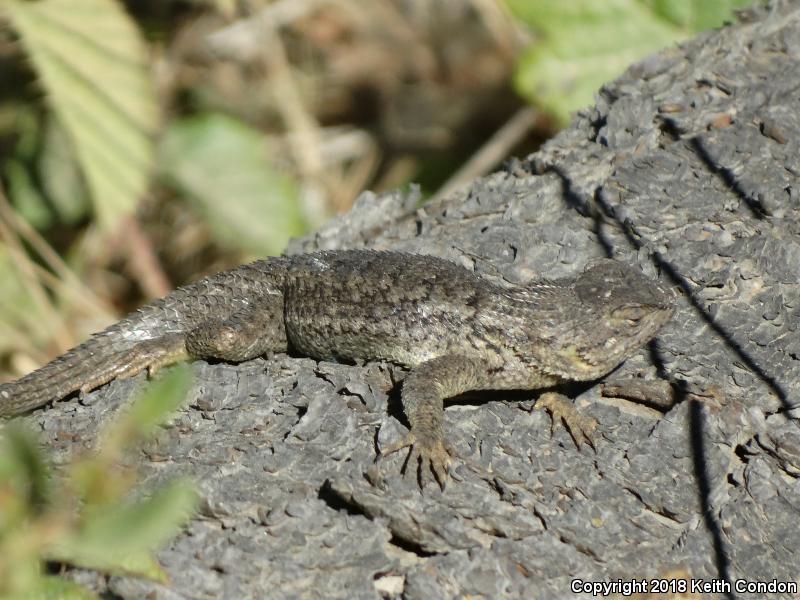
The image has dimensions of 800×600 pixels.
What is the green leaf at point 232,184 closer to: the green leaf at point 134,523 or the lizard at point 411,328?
the lizard at point 411,328

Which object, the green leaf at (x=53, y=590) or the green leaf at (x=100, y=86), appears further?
the green leaf at (x=100, y=86)

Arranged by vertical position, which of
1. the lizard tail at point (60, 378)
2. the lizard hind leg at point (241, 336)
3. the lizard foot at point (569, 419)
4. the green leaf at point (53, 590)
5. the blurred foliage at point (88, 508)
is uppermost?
the blurred foliage at point (88, 508)

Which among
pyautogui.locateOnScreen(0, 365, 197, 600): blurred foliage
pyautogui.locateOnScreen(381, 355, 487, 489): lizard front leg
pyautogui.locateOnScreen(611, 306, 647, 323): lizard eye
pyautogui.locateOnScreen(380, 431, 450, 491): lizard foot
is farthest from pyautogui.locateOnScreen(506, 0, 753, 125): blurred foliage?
pyautogui.locateOnScreen(0, 365, 197, 600): blurred foliage

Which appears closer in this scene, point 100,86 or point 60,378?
point 60,378

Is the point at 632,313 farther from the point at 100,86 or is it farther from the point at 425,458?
the point at 100,86

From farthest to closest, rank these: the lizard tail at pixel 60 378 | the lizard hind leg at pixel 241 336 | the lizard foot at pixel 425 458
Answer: the lizard hind leg at pixel 241 336, the lizard tail at pixel 60 378, the lizard foot at pixel 425 458

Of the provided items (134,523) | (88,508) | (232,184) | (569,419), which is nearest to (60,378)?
(569,419)

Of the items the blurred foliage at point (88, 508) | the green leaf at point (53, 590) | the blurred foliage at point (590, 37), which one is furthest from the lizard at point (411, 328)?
the blurred foliage at point (590, 37)
